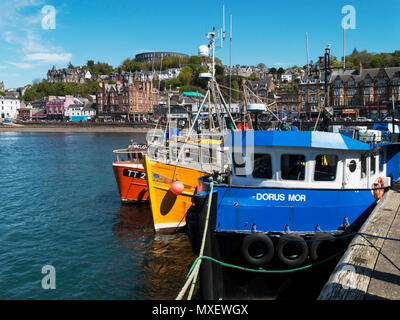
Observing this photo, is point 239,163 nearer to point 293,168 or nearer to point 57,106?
point 293,168

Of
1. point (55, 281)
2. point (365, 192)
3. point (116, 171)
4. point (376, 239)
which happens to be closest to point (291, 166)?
point (365, 192)

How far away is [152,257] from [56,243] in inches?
222

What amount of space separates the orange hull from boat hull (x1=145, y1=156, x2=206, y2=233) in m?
6.70

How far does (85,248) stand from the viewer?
18.4 metres

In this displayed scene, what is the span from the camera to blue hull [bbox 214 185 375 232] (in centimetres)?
1172

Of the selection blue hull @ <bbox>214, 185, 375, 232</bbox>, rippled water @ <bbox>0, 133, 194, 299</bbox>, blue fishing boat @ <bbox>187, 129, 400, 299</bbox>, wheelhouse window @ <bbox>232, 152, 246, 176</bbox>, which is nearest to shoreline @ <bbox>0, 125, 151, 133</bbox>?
rippled water @ <bbox>0, 133, 194, 299</bbox>

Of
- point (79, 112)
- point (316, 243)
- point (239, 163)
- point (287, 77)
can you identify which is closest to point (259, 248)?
point (316, 243)

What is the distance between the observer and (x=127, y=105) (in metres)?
162

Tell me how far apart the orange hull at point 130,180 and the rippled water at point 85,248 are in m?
0.81

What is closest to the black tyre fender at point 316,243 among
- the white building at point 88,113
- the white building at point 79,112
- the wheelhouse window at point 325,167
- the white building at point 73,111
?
the wheelhouse window at point 325,167

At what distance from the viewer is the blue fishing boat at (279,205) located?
11316 mm

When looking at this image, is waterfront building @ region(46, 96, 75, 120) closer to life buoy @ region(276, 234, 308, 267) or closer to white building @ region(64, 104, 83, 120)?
white building @ region(64, 104, 83, 120)

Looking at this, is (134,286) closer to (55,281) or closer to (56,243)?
(55,281)

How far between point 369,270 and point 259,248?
3.88 meters
